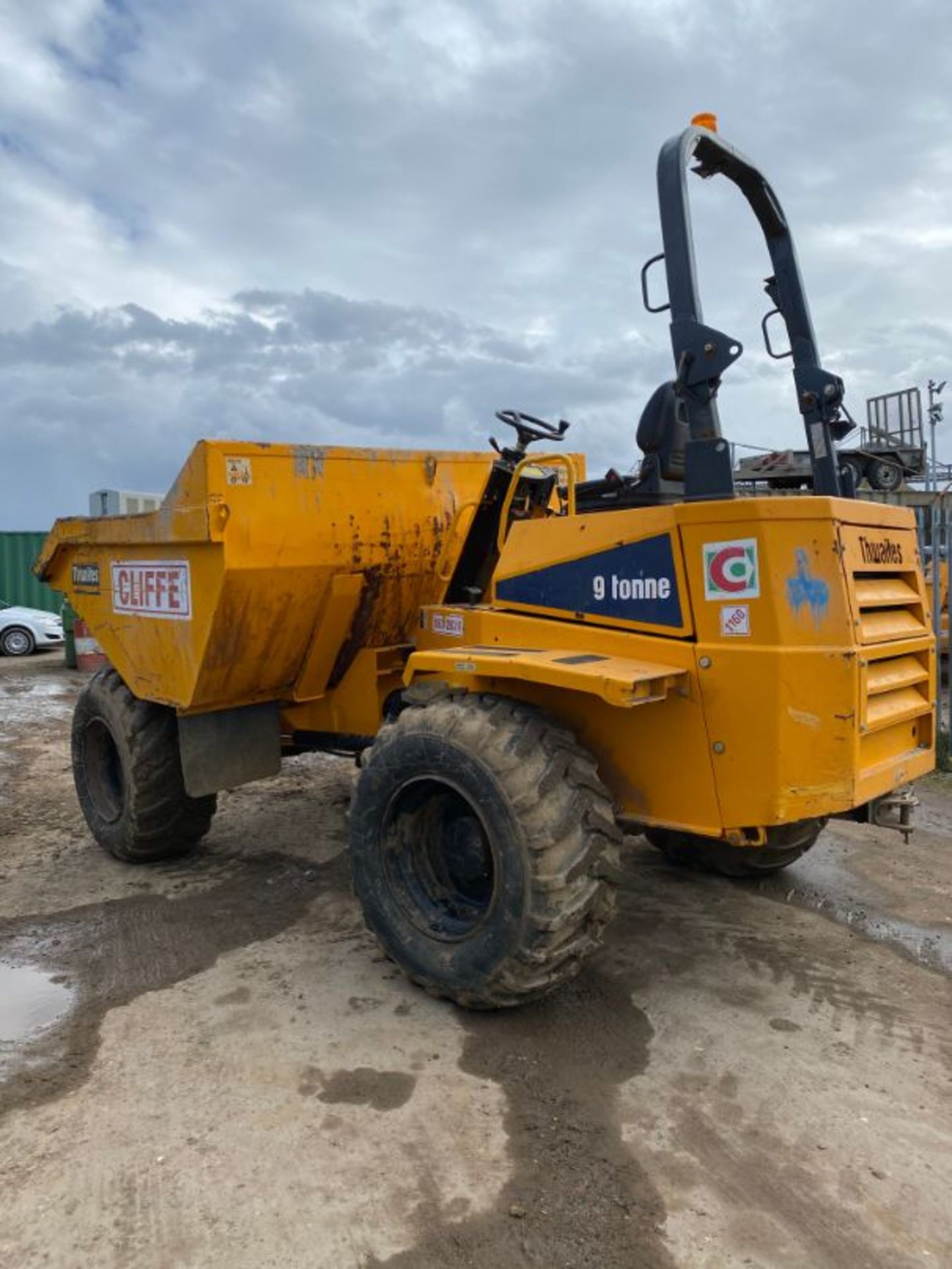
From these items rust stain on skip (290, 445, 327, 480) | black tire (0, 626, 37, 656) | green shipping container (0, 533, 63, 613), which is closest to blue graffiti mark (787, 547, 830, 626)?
rust stain on skip (290, 445, 327, 480)

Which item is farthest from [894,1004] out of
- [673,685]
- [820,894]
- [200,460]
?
[200,460]

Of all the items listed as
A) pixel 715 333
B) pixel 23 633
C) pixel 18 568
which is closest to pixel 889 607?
pixel 715 333

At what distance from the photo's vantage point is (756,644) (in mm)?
3316

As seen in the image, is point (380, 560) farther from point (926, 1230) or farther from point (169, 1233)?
point (926, 1230)

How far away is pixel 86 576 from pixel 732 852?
3989 millimetres

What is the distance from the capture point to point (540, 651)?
389 cm

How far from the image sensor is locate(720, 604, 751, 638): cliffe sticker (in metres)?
3.34

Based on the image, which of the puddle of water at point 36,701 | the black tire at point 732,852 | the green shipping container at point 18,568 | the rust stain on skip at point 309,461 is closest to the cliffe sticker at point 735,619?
the black tire at point 732,852

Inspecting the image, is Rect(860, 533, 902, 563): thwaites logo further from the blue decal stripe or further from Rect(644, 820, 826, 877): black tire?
Rect(644, 820, 826, 877): black tire

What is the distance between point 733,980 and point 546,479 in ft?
8.20

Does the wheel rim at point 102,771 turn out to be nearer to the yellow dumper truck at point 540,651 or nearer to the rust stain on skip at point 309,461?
the yellow dumper truck at point 540,651

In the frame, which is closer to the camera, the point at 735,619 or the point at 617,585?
A: the point at 735,619

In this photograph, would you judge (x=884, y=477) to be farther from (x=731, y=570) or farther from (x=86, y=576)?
(x=731, y=570)

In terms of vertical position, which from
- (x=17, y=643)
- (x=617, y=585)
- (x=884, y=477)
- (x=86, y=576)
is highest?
(x=884, y=477)
